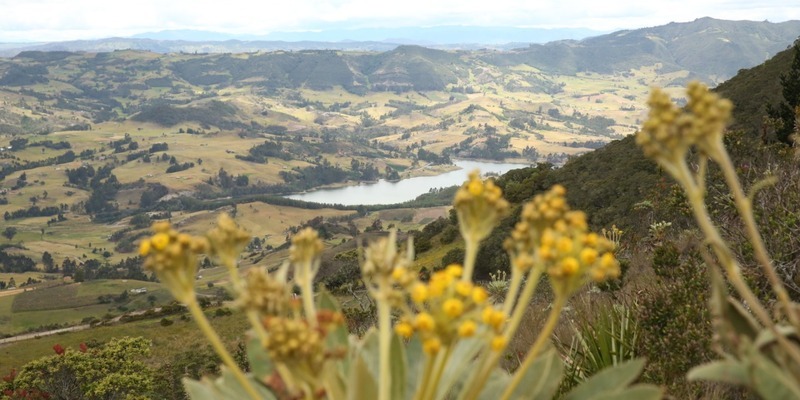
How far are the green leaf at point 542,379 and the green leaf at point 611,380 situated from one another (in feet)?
0.35

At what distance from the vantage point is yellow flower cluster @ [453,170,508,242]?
1541mm

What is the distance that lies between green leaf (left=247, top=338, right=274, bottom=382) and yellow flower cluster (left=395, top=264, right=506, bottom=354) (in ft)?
2.20

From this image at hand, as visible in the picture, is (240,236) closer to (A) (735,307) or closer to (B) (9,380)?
(A) (735,307)

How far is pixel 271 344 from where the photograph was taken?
133 centimetres

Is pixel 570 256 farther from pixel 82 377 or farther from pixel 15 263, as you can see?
pixel 15 263

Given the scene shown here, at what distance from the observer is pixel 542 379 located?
1.75m

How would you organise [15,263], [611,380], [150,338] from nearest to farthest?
[611,380] → [150,338] → [15,263]

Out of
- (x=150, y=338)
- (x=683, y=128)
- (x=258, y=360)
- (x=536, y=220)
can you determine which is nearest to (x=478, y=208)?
(x=536, y=220)

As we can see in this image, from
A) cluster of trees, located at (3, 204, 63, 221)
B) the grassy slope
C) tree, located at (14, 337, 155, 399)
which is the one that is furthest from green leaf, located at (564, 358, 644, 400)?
cluster of trees, located at (3, 204, 63, 221)

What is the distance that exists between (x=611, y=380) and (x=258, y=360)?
111 centimetres

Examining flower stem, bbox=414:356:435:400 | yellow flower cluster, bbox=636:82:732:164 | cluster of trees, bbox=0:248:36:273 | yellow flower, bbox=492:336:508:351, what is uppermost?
yellow flower cluster, bbox=636:82:732:164

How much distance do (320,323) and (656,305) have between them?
13.5 feet

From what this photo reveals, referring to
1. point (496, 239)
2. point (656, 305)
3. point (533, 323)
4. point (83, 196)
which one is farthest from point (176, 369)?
point (83, 196)

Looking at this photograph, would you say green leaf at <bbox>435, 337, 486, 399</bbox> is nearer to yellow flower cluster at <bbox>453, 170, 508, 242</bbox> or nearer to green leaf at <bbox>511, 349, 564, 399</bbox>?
green leaf at <bbox>511, 349, 564, 399</bbox>
